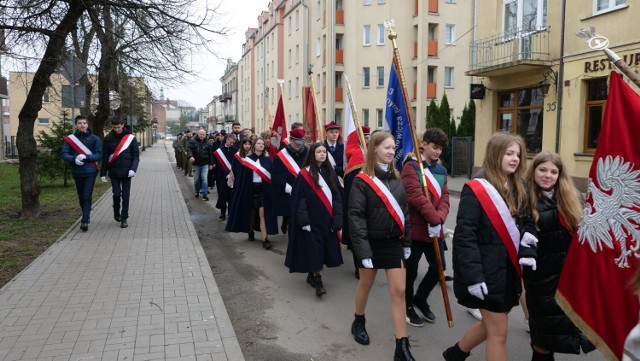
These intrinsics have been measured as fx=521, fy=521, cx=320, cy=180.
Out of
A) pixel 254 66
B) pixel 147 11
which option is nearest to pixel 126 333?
pixel 147 11

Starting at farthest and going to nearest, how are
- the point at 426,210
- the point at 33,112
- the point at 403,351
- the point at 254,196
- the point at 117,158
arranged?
1. the point at 33,112
2. the point at 117,158
3. the point at 254,196
4. the point at 426,210
5. the point at 403,351

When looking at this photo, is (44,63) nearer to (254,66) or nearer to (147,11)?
(147,11)

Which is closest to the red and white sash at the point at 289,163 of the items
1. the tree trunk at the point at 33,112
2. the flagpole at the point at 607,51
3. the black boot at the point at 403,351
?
the black boot at the point at 403,351

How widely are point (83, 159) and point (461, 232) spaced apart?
7351mm

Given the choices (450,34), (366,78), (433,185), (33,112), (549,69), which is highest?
(450,34)

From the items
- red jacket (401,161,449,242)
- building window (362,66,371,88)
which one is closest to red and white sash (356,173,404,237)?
red jacket (401,161,449,242)

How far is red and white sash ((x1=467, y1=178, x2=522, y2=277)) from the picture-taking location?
11.1 ft

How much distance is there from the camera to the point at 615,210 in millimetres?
2521

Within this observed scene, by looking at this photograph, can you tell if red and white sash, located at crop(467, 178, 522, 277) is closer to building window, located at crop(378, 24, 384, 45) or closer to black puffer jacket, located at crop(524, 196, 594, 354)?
black puffer jacket, located at crop(524, 196, 594, 354)

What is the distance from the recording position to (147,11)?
928 centimetres

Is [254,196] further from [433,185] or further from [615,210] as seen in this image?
[615,210]

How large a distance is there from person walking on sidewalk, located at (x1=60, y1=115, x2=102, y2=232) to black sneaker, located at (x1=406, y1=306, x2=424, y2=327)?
6.31 m

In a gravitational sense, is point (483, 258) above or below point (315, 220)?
above

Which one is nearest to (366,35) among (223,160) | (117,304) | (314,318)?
(223,160)
